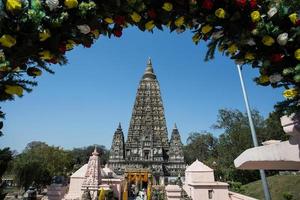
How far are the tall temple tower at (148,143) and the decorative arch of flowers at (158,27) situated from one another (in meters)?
48.0

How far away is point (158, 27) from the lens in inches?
127

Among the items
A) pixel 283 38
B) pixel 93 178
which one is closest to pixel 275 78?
pixel 283 38

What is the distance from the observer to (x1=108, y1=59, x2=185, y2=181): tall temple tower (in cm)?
5078

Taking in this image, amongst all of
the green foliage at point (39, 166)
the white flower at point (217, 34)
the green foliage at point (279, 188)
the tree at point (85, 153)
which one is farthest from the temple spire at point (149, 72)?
the white flower at point (217, 34)

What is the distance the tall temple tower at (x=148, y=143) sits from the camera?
5078 centimetres

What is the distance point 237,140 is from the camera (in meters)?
33.3

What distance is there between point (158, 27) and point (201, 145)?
6227 centimetres

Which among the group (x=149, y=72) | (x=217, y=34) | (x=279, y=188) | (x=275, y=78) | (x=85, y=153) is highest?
(x=149, y=72)

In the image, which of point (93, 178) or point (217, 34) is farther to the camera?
point (93, 178)

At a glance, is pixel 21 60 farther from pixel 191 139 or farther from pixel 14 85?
pixel 191 139

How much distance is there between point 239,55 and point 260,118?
37955 millimetres

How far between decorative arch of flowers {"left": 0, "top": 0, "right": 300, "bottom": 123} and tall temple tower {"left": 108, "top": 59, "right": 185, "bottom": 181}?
48.0 meters

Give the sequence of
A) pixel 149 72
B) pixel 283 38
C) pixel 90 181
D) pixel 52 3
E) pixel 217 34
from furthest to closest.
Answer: pixel 149 72
pixel 90 181
pixel 217 34
pixel 283 38
pixel 52 3

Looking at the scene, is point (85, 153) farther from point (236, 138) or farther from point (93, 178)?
point (93, 178)
